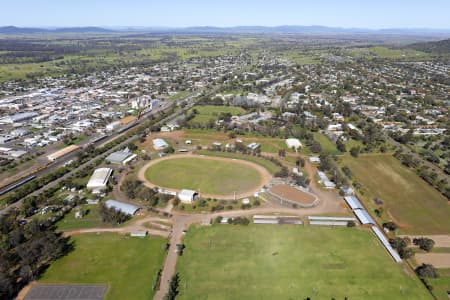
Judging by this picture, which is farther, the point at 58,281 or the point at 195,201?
the point at 195,201

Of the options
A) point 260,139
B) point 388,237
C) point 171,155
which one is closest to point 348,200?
point 388,237

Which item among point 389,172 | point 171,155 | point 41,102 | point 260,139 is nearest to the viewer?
point 389,172

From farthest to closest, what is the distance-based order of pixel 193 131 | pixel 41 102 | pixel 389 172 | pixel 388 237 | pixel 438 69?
1. pixel 438 69
2. pixel 41 102
3. pixel 193 131
4. pixel 389 172
5. pixel 388 237

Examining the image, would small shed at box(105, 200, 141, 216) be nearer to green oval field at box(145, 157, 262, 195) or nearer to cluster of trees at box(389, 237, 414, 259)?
green oval field at box(145, 157, 262, 195)

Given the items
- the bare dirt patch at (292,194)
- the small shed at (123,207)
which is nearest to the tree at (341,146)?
the bare dirt patch at (292,194)

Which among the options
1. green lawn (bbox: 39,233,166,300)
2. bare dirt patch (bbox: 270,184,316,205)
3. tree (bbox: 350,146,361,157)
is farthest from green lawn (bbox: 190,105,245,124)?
green lawn (bbox: 39,233,166,300)

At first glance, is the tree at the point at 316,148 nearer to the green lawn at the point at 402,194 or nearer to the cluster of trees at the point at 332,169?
the cluster of trees at the point at 332,169

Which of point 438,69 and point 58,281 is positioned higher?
point 438,69

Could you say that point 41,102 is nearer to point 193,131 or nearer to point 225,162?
point 193,131
